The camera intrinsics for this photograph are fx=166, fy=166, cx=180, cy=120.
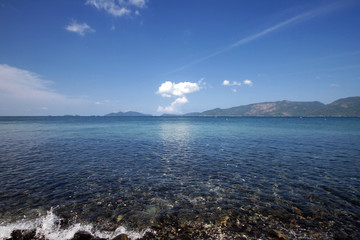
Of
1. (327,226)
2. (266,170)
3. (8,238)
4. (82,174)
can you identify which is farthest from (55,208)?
(266,170)

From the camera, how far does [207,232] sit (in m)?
9.07

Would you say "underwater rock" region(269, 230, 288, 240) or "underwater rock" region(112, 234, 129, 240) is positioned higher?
"underwater rock" region(112, 234, 129, 240)

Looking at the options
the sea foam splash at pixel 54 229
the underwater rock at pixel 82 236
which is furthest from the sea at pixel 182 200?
the underwater rock at pixel 82 236

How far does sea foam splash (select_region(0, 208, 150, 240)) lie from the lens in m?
8.80

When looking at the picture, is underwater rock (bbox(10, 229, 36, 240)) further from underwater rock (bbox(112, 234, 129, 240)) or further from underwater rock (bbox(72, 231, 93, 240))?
underwater rock (bbox(112, 234, 129, 240))

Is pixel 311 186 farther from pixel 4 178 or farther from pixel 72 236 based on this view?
pixel 4 178

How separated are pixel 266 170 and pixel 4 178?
27438 mm

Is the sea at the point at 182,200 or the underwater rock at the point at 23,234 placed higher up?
the underwater rock at the point at 23,234

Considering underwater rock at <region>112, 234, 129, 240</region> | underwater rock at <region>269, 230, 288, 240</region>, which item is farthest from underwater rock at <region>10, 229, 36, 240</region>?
underwater rock at <region>269, 230, 288, 240</region>

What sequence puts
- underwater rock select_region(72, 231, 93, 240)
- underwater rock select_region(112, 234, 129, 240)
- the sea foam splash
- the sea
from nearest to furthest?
1. underwater rock select_region(112, 234, 129, 240)
2. underwater rock select_region(72, 231, 93, 240)
3. the sea foam splash
4. the sea

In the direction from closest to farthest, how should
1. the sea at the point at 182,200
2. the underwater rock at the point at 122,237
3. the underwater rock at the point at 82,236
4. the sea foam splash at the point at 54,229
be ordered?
the underwater rock at the point at 122,237 → the underwater rock at the point at 82,236 → the sea foam splash at the point at 54,229 → the sea at the point at 182,200

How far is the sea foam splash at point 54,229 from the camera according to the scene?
8805 millimetres

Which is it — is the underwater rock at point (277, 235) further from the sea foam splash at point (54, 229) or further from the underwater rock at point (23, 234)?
the underwater rock at point (23, 234)

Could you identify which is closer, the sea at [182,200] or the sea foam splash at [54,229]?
the sea foam splash at [54,229]
